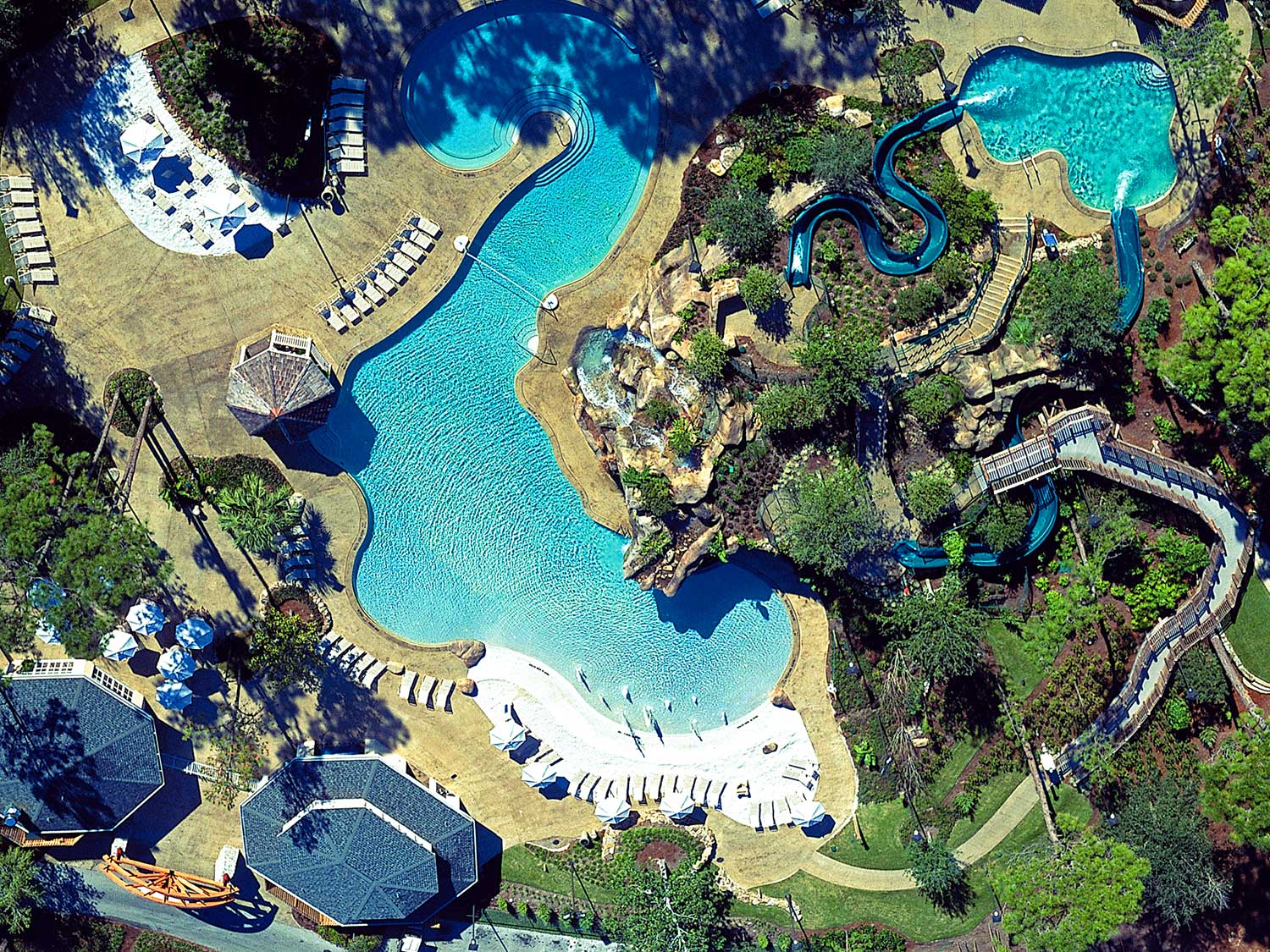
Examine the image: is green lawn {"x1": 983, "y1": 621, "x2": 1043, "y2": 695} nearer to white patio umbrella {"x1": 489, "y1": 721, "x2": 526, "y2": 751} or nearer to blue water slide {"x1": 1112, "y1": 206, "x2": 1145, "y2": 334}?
blue water slide {"x1": 1112, "y1": 206, "x2": 1145, "y2": 334}

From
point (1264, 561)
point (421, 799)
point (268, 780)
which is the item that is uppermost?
point (268, 780)

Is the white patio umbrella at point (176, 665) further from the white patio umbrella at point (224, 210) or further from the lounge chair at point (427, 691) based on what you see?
the white patio umbrella at point (224, 210)

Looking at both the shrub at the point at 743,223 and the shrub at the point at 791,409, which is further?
the shrub at the point at 791,409

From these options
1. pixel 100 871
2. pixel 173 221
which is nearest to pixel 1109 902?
pixel 100 871

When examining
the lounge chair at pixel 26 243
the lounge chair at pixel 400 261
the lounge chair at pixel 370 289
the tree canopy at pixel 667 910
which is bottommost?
the tree canopy at pixel 667 910

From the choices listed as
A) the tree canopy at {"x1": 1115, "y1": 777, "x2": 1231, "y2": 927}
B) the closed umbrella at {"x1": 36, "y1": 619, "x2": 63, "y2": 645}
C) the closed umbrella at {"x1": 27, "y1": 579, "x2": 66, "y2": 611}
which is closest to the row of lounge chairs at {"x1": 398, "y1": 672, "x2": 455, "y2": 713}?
the closed umbrella at {"x1": 36, "y1": 619, "x2": 63, "y2": 645}

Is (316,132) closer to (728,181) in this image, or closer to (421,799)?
(728,181)

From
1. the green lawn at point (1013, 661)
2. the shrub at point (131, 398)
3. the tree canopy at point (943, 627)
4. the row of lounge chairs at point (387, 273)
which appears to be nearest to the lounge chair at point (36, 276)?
the shrub at point (131, 398)
